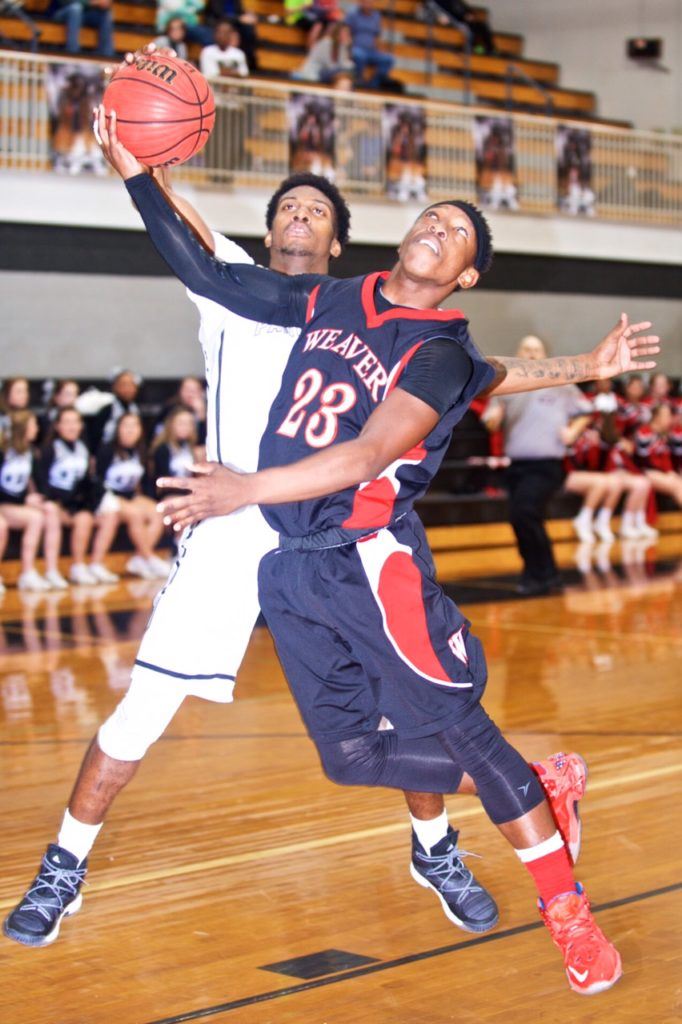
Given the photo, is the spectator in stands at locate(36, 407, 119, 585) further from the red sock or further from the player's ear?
the red sock

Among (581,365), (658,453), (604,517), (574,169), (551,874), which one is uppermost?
(581,365)

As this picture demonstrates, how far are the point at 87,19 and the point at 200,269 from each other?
11769 millimetres

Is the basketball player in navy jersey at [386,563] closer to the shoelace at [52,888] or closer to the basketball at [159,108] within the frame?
the basketball at [159,108]

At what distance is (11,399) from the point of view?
1000cm

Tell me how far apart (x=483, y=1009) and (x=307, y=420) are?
4.10 ft

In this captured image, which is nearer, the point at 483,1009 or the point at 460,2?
the point at 483,1009

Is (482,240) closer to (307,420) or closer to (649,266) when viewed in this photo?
(307,420)

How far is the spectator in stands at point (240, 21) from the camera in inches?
558

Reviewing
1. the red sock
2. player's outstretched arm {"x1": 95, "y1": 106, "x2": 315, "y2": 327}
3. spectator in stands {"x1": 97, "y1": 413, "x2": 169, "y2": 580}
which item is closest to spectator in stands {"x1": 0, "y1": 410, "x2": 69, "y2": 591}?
spectator in stands {"x1": 97, "y1": 413, "x2": 169, "y2": 580}

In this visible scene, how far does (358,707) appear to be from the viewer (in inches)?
121

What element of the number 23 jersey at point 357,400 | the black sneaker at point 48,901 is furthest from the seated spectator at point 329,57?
the black sneaker at point 48,901

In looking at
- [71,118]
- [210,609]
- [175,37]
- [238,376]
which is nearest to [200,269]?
[238,376]

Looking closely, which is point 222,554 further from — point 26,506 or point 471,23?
point 471,23

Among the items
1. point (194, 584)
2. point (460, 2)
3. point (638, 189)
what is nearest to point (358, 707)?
point (194, 584)
